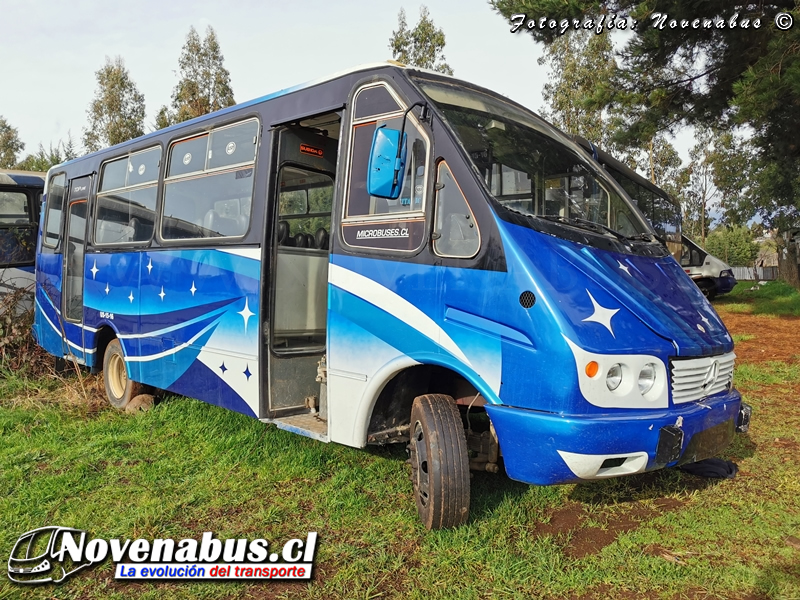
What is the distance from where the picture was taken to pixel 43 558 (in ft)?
12.6

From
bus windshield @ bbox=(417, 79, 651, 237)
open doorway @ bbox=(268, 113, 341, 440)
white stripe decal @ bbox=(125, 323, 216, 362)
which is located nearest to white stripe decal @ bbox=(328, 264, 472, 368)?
bus windshield @ bbox=(417, 79, 651, 237)

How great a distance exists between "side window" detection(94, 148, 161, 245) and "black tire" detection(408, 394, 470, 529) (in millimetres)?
4308

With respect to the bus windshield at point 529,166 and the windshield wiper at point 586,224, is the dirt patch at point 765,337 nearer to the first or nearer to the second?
the bus windshield at point 529,166

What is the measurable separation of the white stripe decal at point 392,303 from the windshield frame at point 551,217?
30.1 inches

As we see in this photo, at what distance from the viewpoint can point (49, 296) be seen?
29.4ft

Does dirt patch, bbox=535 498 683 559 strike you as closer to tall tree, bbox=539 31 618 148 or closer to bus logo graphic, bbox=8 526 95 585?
bus logo graphic, bbox=8 526 95 585

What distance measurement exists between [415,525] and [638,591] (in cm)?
135

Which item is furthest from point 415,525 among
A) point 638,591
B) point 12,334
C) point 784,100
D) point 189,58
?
point 189,58

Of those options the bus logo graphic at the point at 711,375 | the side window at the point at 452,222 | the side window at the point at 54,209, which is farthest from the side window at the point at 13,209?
the bus logo graphic at the point at 711,375

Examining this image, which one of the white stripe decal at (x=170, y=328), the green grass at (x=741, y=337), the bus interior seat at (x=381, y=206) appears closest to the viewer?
the bus interior seat at (x=381, y=206)

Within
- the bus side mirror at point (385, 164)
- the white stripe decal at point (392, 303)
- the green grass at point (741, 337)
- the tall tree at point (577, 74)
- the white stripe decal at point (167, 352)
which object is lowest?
the green grass at point (741, 337)

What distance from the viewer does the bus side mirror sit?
12.8ft

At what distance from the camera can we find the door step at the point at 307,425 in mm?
4699

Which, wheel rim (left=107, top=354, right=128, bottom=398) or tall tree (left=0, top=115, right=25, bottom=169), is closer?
wheel rim (left=107, top=354, right=128, bottom=398)
